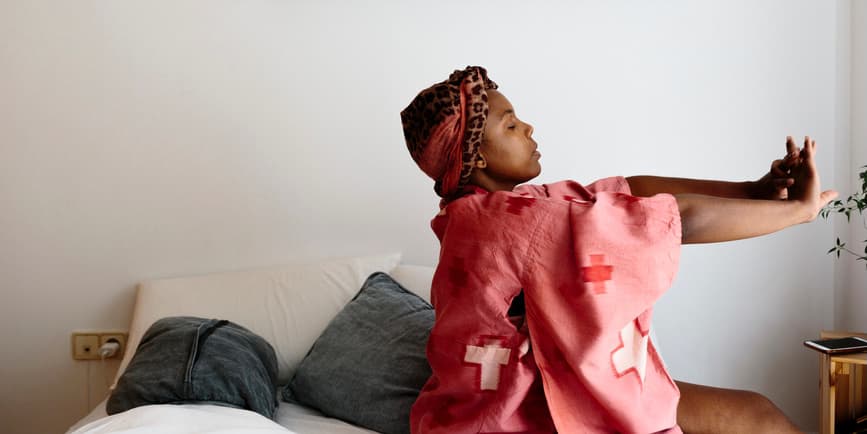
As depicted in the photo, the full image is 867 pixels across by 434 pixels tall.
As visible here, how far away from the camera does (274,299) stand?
2350 millimetres

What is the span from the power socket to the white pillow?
145 mm

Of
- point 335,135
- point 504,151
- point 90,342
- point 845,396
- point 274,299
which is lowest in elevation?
point 845,396

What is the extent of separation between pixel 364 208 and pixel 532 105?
2.05 feet

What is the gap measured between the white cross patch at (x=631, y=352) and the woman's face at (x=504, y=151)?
0.35 m

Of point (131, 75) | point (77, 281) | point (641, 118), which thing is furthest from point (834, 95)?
point (77, 281)

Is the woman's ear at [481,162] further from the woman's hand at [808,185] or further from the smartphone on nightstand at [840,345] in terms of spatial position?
the smartphone on nightstand at [840,345]

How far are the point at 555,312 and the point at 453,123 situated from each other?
14.8 inches

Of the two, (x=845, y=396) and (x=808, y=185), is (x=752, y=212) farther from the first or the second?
(x=845, y=396)

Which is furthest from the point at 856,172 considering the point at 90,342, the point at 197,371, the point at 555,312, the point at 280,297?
the point at 90,342

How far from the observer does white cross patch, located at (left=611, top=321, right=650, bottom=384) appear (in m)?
1.27

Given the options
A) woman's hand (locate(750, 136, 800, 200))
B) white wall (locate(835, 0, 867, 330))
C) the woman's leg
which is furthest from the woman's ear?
white wall (locate(835, 0, 867, 330))

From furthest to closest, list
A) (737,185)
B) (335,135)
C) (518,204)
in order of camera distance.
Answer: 1. (335,135)
2. (737,185)
3. (518,204)

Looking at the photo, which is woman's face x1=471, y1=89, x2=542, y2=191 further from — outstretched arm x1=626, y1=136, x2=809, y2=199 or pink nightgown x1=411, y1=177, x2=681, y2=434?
outstretched arm x1=626, y1=136, x2=809, y2=199

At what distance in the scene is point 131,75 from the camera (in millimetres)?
2480
